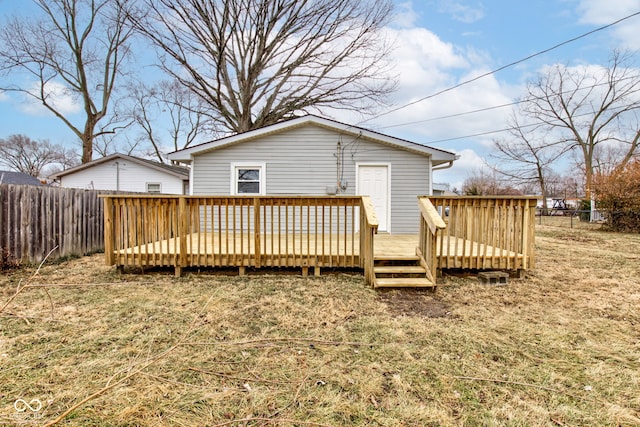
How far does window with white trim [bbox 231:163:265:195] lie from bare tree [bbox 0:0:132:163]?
15105mm

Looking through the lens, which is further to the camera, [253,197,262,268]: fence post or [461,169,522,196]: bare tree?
[461,169,522,196]: bare tree

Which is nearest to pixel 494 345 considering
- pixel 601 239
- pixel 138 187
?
pixel 601 239

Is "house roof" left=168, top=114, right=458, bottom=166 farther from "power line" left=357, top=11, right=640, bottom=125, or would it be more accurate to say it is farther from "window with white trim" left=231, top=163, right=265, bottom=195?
"power line" left=357, top=11, right=640, bottom=125

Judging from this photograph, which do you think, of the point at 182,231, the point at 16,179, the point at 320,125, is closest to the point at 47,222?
the point at 182,231

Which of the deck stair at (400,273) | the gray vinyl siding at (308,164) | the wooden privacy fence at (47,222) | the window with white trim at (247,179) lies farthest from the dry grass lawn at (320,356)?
the window with white trim at (247,179)

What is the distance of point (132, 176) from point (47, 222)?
35.3 ft

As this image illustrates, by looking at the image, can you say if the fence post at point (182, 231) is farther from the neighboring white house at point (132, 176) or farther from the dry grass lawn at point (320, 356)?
the neighboring white house at point (132, 176)

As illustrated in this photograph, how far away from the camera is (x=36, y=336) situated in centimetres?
296

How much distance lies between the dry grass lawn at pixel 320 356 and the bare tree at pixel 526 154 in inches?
1022

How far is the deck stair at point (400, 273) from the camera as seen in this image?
14.8 feet

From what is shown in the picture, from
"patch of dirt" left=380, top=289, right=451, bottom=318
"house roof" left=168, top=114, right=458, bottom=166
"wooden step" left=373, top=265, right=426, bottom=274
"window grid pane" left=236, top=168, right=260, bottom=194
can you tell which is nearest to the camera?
"patch of dirt" left=380, top=289, right=451, bottom=318

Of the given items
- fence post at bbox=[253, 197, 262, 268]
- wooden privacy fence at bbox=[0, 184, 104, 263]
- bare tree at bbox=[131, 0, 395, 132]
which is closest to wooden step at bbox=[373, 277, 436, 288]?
fence post at bbox=[253, 197, 262, 268]

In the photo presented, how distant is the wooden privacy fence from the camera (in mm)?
5586

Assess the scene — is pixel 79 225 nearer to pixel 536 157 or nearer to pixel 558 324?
pixel 558 324
